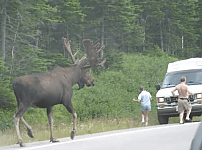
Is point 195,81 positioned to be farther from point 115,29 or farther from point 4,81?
point 115,29

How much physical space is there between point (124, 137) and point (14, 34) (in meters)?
13.8

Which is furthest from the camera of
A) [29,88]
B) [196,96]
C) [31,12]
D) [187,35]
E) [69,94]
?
[187,35]

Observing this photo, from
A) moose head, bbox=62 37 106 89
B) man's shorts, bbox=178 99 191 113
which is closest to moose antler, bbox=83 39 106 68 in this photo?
moose head, bbox=62 37 106 89

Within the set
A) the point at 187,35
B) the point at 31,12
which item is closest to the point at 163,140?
the point at 31,12

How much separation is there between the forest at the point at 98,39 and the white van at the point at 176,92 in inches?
170

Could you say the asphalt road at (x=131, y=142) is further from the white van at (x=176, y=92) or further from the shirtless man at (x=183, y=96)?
the white van at (x=176, y=92)

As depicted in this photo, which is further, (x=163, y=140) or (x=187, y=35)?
(x=187, y=35)

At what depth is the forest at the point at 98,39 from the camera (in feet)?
62.0

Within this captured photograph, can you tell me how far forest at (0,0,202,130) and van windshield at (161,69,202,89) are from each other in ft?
13.6

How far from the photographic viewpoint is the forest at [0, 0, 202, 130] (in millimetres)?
18891

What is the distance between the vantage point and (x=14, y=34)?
20.9 m

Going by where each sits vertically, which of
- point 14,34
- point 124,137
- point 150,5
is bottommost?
point 124,137

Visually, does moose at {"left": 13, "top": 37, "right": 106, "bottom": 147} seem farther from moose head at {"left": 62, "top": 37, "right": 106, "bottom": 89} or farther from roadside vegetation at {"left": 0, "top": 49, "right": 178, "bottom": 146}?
roadside vegetation at {"left": 0, "top": 49, "right": 178, "bottom": 146}

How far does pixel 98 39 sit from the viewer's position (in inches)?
1417
